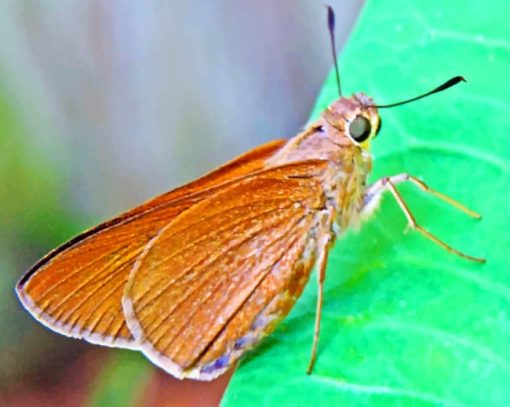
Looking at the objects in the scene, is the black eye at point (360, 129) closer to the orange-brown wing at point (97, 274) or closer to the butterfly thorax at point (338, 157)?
the butterfly thorax at point (338, 157)

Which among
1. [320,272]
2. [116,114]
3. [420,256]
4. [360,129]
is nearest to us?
[420,256]

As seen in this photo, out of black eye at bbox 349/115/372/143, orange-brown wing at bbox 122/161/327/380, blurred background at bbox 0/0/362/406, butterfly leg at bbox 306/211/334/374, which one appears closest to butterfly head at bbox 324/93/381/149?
black eye at bbox 349/115/372/143

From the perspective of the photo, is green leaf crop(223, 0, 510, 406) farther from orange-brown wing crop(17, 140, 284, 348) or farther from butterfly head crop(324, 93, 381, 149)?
orange-brown wing crop(17, 140, 284, 348)

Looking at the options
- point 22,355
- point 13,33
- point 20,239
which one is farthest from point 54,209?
point 13,33

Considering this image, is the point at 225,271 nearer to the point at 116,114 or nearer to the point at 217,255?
the point at 217,255

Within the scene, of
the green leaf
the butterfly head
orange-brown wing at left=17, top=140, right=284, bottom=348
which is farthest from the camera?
the butterfly head

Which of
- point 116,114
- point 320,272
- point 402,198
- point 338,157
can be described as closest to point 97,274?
point 320,272

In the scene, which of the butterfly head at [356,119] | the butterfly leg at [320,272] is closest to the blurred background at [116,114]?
the butterfly leg at [320,272]
